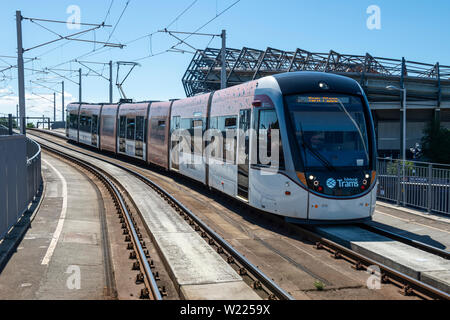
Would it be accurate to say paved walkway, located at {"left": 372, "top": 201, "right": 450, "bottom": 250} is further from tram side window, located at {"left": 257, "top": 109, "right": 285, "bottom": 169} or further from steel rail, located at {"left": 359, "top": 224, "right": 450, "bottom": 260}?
tram side window, located at {"left": 257, "top": 109, "right": 285, "bottom": 169}

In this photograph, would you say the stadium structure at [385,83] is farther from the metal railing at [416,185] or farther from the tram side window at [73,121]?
the metal railing at [416,185]

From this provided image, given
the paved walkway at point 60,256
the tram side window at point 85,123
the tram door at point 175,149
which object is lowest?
the paved walkway at point 60,256

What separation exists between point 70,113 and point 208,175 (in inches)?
1121

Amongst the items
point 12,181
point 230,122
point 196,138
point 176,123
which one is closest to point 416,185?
point 230,122

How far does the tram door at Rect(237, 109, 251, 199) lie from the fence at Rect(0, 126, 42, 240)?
543cm

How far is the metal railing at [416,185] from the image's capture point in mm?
13203

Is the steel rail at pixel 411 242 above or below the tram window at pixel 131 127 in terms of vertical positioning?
below

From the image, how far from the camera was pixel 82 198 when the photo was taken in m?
16.5

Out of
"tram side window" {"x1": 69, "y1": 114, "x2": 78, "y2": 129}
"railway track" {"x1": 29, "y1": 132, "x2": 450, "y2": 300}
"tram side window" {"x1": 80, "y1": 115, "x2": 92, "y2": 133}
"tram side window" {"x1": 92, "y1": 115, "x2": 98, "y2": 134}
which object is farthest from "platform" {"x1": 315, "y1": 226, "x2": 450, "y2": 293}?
"tram side window" {"x1": 69, "y1": 114, "x2": 78, "y2": 129}

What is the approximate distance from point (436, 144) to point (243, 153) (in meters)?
47.6

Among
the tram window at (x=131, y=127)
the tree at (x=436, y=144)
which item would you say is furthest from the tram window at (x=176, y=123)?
the tree at (x=436, y=144)

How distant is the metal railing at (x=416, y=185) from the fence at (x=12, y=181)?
404 inches

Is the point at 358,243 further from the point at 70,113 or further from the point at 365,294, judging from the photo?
the point at 70,113

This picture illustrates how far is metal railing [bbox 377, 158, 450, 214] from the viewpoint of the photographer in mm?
13203
